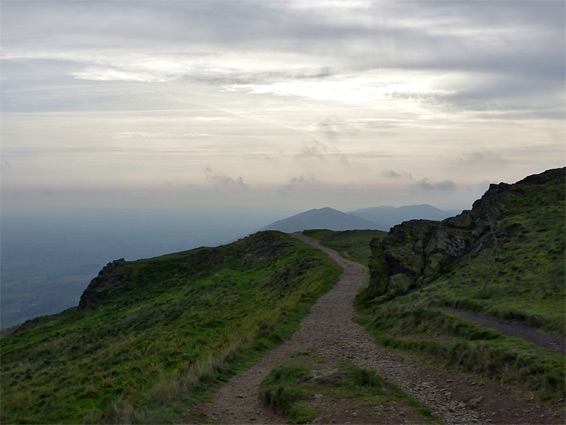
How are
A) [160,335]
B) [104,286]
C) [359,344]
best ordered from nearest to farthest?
[359,344] < [160,335] < [104,286]

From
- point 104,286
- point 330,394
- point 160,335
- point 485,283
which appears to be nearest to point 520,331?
point 485,283

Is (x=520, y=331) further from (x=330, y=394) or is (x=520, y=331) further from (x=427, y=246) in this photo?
(x=427, y=246)

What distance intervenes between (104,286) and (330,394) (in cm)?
7069

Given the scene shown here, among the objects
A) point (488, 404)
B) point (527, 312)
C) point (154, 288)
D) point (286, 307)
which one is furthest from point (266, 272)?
point (488, 404)

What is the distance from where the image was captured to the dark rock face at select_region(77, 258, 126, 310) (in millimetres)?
72625

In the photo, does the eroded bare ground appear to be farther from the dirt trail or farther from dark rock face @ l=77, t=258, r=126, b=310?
dark rock face @ l=77, t=258, r=126, b=310

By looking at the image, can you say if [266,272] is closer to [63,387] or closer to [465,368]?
[63,387]

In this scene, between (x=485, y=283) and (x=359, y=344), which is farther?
(x=485, y=283)

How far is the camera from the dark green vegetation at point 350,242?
63378 millimetres

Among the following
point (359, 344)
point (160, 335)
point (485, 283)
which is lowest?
point (160, 335)

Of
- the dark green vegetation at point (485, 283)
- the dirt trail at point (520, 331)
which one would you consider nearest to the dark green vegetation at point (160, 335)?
the dark green vegetation at point (485, 283)

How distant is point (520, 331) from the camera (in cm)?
1805

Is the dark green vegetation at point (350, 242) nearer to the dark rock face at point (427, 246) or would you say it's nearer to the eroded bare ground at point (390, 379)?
the dark rock face at point (427, 246)

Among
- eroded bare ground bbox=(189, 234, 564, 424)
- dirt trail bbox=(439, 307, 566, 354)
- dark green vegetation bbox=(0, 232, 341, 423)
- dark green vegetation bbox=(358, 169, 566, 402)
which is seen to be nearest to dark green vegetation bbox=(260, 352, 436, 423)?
eroded bare ground bbox=(189, 234, 564, 424)
